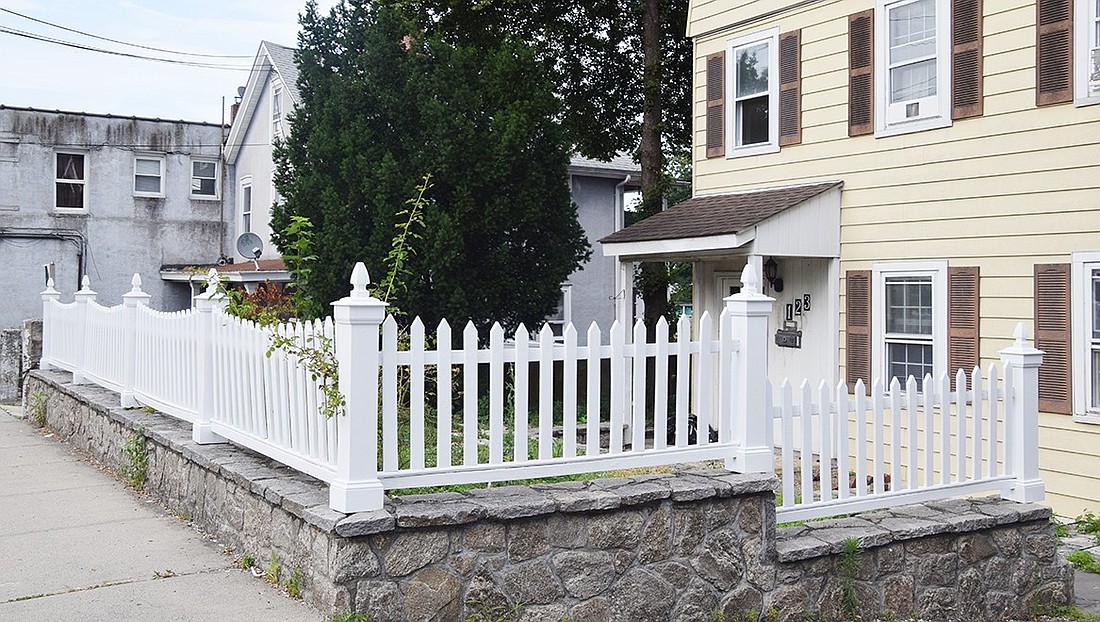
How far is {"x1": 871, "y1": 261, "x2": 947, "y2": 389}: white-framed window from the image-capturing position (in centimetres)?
991

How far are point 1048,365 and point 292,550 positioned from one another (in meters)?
6.63

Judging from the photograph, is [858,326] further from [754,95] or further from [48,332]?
[48,332]

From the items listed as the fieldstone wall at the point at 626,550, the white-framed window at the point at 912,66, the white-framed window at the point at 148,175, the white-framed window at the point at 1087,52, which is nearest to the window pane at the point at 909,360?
the white-framed window at the point at 912,66

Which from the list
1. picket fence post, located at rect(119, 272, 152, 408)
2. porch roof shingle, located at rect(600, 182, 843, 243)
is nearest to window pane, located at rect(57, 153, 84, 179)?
porch roof shingle, located at rect(600, 182, 843, 243)

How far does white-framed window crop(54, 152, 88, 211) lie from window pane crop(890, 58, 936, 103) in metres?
20.1

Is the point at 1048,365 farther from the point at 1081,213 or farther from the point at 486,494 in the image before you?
the point at 486,494

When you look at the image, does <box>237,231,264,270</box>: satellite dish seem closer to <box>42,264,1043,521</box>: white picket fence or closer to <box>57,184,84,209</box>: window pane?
<box>57,184,84,209</box>: window pane

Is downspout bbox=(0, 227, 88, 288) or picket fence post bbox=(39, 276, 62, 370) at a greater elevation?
downspout bbox=(0, 227, 88, 288)

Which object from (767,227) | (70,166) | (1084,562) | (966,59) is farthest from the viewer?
(70,166)

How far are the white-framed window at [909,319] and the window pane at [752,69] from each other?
8.98 feet

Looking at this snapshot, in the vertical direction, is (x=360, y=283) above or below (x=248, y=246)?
Answer: below

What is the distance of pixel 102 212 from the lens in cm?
2502

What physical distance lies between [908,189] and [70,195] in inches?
812

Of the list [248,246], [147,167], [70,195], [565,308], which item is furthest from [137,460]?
[147,167]
